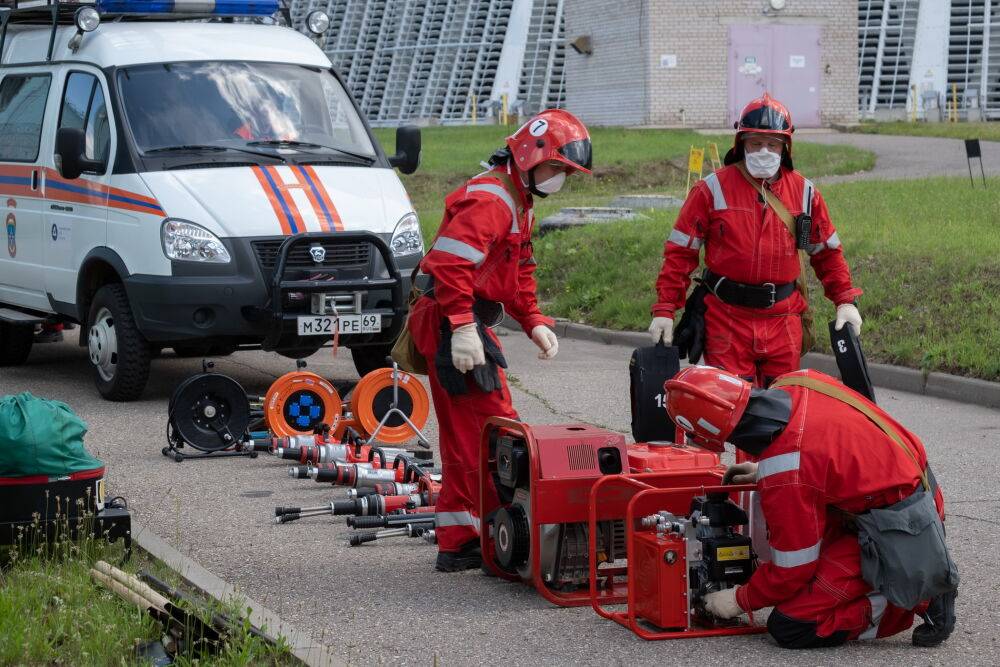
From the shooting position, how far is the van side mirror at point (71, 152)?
35.9ft

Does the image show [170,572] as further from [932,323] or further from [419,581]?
[932,323]

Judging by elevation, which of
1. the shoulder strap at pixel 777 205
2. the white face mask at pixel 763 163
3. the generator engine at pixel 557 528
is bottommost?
the generator engine at pixel 557 528

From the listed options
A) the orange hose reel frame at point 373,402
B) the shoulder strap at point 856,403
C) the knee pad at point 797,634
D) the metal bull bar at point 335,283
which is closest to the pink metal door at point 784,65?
the metal bull bar at point 335,283

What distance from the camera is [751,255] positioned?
6914mm

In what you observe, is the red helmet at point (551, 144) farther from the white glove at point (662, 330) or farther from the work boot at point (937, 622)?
the work boot at point (937, 622)

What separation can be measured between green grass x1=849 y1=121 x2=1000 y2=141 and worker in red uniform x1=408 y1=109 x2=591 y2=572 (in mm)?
28166

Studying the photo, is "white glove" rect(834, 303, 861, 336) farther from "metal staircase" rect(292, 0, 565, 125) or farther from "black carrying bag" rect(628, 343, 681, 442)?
"metal staircase" rect(292, 0, 565, 125)

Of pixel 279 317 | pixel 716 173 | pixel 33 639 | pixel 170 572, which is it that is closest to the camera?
pixel 33 639

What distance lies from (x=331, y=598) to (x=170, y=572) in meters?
0.63

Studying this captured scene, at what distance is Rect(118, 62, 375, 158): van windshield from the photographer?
1105cm

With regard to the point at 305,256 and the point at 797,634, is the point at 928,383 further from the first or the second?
the point at 797,634

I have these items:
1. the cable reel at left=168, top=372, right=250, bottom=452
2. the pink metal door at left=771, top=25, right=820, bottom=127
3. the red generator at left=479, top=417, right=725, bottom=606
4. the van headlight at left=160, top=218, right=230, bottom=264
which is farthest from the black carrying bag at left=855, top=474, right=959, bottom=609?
the pink metal door at left=771, top=25, right=820, bottom=127

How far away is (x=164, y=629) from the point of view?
5.05 metres

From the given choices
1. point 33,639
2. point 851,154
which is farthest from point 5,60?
point 851,154
